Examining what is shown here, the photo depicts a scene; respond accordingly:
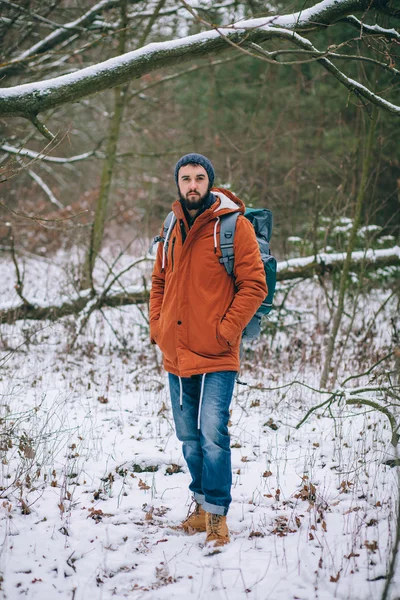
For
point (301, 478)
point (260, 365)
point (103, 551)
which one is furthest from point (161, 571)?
point (260, 365)

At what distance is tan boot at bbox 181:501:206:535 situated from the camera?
3.13 metres

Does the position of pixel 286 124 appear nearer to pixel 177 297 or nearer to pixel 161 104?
pixel 161 104

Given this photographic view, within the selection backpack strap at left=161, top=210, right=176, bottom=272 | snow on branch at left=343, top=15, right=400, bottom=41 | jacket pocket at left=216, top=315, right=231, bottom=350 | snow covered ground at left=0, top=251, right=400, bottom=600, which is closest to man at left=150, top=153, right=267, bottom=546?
jacket pocket at left=216, top=315, right=231, bottom=350

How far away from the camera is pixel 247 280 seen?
2.90m

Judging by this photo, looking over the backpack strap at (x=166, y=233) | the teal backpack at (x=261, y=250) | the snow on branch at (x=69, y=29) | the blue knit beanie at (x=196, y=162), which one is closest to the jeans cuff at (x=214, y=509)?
the teal backpack at (x=261, y=250)

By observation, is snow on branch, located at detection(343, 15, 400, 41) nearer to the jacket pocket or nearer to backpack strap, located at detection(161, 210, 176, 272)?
backpack strap, located at detection(161, 210, 176, 272)

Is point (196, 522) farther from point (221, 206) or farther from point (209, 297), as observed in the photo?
point (221, 206)

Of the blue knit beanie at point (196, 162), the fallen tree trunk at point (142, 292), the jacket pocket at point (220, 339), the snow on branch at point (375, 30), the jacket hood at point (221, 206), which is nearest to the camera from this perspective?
the jacket pocket at point (220, 339)

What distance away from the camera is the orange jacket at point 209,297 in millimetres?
2891

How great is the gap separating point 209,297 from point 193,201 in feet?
2.18

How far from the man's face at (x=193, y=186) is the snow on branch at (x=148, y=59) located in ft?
3.01

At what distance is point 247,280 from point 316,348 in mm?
4832

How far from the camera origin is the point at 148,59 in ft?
11.0

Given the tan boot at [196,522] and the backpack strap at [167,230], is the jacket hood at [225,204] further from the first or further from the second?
the tan boot at [196,522]
